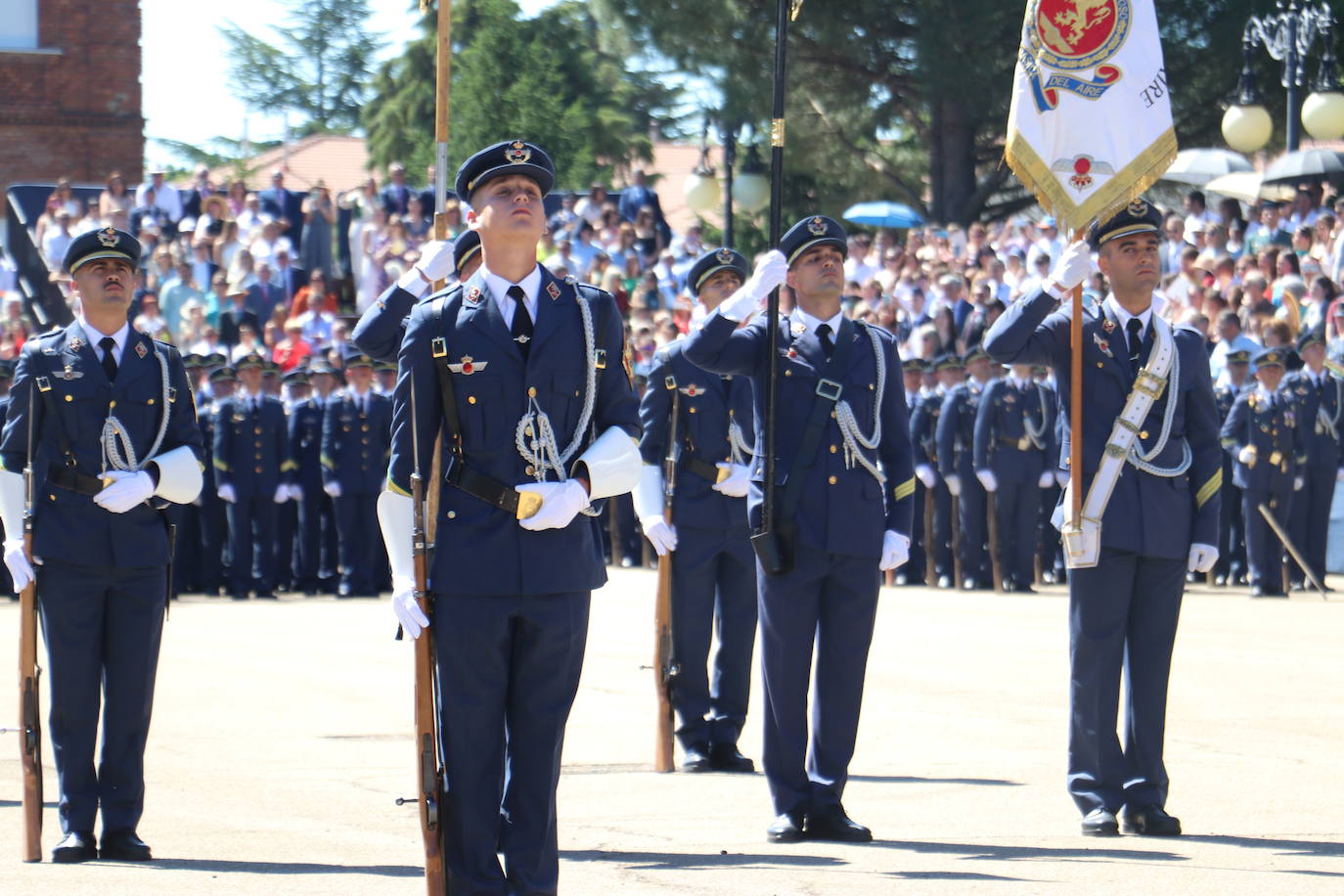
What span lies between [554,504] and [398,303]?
1.25 metres

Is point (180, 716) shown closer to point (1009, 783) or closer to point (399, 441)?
point (1009, 783)

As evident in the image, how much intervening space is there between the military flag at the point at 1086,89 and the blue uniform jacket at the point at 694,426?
2.19 metres

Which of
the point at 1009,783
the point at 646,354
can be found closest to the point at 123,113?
the point at 646,354

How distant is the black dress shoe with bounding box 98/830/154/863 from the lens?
7.58 m

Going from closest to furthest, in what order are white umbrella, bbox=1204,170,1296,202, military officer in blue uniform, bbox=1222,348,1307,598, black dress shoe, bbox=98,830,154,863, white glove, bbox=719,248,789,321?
white glove, bbox=719,248,789,321, black dress shoe, bbox=98,830,154,863, military officer in blue uniform, bbox=1222,348,1307,598, white umbrella, bbox=1204,170,1296,202

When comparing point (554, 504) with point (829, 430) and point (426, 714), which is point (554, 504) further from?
point (829, 430)

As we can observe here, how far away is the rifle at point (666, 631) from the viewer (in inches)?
377

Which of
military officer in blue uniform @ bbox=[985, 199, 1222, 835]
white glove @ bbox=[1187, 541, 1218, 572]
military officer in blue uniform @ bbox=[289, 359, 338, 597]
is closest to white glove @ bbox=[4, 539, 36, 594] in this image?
military officer in blue uniform @ bbox=[985, 199, 1222, 835]

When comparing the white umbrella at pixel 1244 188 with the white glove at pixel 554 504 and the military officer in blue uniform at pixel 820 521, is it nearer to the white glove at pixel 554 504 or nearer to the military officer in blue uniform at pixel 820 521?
the military officer in blue uniform at pixel 820 521

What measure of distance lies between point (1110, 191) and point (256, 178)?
62.7 m

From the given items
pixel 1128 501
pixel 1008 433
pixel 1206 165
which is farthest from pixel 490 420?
pixel 1206 165

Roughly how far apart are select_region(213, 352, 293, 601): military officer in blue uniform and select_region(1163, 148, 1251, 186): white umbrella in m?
14.6

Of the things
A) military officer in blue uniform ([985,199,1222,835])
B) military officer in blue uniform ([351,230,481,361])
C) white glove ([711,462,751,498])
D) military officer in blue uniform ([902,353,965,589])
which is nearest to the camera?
military officer in blue uniform ([351,230,481,361])

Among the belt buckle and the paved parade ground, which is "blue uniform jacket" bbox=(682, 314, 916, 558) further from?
the paved parade ground
